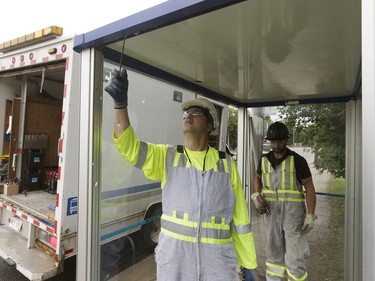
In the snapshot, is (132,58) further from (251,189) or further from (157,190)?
(251,189)

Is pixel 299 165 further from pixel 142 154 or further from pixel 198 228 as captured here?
pixel 142 154

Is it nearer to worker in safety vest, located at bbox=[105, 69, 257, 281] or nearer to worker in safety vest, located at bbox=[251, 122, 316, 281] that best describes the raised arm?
worker in safety vest, located at bbox=[105, 69, 257, 281]

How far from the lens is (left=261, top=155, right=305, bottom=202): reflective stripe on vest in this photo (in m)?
2.98

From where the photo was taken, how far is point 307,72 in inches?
110

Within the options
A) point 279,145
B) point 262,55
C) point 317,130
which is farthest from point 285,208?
point 317,130

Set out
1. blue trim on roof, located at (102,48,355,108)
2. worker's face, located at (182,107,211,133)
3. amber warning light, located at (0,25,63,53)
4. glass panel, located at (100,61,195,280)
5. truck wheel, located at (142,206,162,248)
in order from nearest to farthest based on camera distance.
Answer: worker's face, located at (182,107,211,133) → blue trim on roof, located at (102,48,355,108) → glass panel, located at (100,61,195,280) → amber warning light, located at (0,25,63,53) → truck wheel, located at (142,206,162,248)

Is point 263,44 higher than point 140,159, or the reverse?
point 263,44

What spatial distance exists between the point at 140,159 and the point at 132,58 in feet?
3.47

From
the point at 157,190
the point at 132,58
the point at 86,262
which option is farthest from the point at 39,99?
the point at 86,262

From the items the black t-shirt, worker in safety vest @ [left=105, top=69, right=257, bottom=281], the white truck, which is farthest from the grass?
worker in safety vest @ [left=105, top=69, right=257, bottom=281]

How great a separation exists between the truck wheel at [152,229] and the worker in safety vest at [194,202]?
215 centimetres

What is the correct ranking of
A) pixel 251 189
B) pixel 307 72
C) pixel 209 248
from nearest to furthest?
pixel 209 248, pixel 307 72, pixel 251 189

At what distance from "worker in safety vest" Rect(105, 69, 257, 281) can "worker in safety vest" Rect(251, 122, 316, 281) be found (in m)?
1.19

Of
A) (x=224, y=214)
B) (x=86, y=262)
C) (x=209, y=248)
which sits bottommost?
(x=86, y=262)
